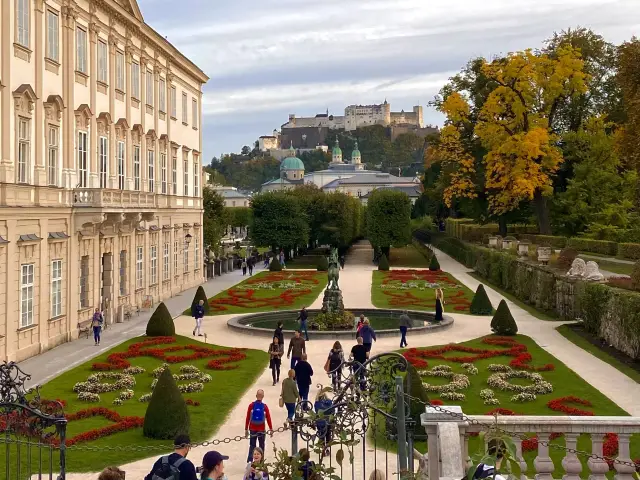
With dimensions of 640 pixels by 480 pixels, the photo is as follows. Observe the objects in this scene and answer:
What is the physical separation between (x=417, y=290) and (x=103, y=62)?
68.4 ft

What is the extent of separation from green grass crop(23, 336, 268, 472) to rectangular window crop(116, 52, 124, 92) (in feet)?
41.1

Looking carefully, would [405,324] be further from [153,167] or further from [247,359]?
[153,167]

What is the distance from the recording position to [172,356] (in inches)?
963

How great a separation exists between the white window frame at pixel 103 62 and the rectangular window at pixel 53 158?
5130mm

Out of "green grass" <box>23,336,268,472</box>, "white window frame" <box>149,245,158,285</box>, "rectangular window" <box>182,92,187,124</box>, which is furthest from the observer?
"rectangular window" <box>182,92,187,124</box>

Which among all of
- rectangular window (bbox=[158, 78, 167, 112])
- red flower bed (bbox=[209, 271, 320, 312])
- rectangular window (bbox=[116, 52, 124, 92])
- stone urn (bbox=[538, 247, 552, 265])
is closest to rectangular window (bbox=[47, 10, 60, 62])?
rectangular window (bbox=[116, 52, 124, 92])

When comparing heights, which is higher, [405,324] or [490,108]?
[490,108]

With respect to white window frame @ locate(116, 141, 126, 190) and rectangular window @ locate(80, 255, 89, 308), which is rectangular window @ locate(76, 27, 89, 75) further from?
rectangular window @ locate(80, 255, 89, 308)

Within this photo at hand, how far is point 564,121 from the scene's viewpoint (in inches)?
2223

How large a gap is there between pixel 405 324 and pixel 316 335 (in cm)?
349

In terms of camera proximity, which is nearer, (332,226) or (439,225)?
(332,226)

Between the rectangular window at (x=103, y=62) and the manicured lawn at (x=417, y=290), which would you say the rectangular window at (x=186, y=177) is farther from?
the rectangular window at (x=103, y=62)

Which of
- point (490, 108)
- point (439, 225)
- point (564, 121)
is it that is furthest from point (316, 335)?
point (439, 225)

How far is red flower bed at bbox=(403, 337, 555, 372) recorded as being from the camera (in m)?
22.4
